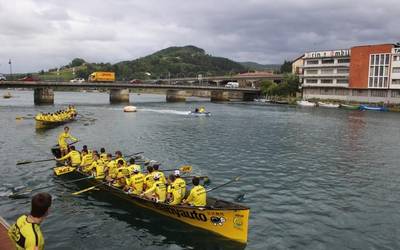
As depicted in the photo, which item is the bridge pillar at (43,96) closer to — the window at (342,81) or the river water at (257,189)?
the river water at (257,189)

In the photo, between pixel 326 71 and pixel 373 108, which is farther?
pixel 326 71

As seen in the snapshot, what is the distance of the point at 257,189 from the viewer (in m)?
29.2

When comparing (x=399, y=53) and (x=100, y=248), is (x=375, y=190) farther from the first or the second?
(x=399, y=53)

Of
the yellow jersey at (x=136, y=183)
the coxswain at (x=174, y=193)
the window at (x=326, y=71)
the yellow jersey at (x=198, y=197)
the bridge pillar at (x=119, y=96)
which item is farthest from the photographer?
the bridge pillar at (x=119, y=96)

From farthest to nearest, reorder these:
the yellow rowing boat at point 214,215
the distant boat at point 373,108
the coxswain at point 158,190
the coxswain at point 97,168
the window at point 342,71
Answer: the window at point 342,71 < the distant boat at point 373,108 < the coxswain at point 97,168 < the coxswain at point 158,190 < the yellow rowing boat at point 214,215

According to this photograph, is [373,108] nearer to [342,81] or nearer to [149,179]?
[342,81]

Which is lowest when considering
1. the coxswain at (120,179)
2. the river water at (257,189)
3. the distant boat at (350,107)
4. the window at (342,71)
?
the river water at (257,189)

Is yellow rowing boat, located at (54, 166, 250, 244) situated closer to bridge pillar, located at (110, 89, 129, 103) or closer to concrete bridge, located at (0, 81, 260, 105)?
concrete bridge, located at (0, 81, 260, 105)

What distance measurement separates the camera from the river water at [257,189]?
2039 cm

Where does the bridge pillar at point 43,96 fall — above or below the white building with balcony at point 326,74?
below

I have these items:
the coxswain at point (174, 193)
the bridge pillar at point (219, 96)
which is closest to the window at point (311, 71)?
the bridge pillar at point (219, 96)

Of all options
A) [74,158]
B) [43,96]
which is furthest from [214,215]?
[43,96]

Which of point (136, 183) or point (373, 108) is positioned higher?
point (136, 183)

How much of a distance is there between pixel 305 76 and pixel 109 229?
491ft
